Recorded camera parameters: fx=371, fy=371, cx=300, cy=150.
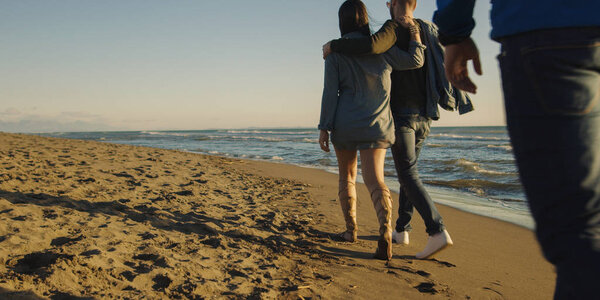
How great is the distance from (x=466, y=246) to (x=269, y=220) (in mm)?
1775

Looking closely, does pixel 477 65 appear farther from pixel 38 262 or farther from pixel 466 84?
pixel 38 262

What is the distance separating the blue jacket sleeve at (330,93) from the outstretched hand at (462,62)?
1.46 meters

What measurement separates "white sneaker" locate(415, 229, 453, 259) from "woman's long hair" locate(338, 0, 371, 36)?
5.22 ft

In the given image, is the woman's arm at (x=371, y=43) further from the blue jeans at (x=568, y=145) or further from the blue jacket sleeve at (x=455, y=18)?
the blue jeans at (x=568, y=145)

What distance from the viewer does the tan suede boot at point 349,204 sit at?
301 cm

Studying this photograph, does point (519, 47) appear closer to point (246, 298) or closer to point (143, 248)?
point (246, 298)

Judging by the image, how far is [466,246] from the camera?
320cm

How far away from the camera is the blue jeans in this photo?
81 cm

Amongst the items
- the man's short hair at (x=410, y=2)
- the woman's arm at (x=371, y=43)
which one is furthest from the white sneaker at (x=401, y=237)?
the man's short hair at (x=410, y=2)

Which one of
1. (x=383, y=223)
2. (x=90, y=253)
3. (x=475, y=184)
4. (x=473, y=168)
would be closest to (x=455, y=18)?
(x=383, y=223)

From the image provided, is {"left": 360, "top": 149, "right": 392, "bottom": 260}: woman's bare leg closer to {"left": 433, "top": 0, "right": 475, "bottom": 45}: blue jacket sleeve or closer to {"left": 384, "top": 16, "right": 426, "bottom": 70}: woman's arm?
{"left": 384, "top": 16, "right": 426, "bottom": 70}: woman's arm

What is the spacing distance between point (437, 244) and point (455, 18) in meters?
1.92

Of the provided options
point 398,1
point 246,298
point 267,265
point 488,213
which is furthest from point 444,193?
point 246,298

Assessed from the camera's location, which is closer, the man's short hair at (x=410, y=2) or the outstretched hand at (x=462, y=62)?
the outstretched hand at (x=462, y=62)
